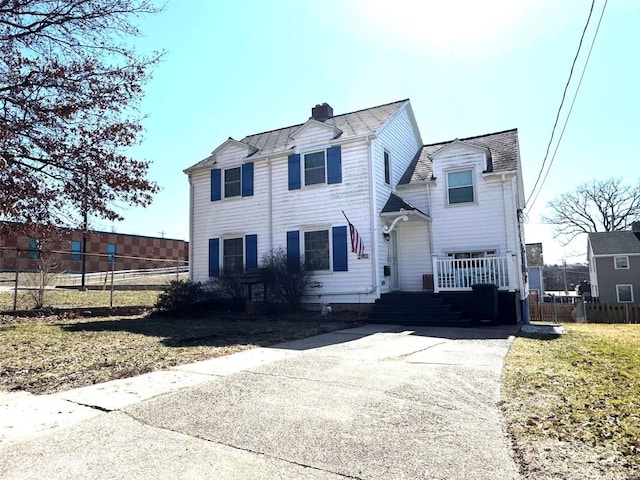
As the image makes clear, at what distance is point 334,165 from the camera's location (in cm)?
1405

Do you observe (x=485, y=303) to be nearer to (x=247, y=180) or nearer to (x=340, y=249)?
(x=340, y=249)

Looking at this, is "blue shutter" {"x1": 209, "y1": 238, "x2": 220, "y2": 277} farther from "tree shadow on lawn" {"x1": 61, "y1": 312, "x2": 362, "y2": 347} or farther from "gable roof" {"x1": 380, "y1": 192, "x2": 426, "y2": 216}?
"gable roof" {"x1": 380, "y1": 192, "x2": 426, "y2": 216}

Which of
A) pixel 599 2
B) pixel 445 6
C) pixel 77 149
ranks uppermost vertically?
pixel 445 6

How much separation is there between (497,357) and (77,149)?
9.03 m

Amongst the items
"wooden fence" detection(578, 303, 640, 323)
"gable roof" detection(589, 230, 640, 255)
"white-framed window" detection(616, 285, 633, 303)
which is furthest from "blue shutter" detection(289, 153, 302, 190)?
"white-framed window" detection(616, 285, 633, 303)

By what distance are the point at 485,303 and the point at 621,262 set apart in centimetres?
2628

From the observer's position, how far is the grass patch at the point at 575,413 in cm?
267

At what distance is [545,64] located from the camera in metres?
9.22

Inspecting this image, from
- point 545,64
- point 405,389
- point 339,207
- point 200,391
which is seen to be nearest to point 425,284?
point 339,207

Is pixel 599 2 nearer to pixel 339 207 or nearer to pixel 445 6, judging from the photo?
pixel 445 6

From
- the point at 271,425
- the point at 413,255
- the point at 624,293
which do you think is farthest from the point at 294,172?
the point at 624,293

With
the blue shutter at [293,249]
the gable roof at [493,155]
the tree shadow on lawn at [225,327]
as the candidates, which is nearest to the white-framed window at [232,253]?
the blue shutter at [293,249]

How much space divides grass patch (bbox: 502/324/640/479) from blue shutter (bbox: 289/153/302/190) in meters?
9.83

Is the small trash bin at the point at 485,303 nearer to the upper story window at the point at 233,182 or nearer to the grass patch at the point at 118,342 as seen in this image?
the grass patch at the point at 118,342
